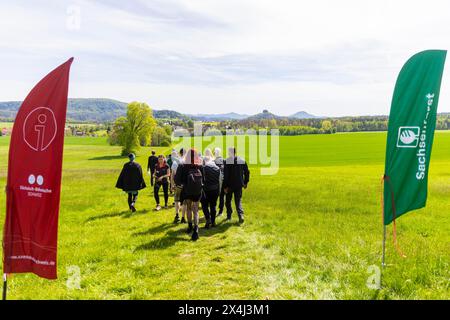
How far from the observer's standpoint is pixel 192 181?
958 cm

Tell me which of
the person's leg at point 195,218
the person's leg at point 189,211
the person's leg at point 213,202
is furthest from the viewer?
the person's leg at point 213,202

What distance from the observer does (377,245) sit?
28.7 ft

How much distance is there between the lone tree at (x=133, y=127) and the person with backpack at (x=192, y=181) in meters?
63.6

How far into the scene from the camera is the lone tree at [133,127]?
71062mm

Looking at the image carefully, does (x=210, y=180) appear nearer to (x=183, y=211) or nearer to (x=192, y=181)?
(x=192, y=181)

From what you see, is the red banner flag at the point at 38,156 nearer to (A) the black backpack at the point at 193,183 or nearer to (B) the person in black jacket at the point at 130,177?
(A) the black backpack at the point at 193,183

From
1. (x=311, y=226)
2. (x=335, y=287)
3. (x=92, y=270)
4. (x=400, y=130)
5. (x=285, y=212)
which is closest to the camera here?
(x=335, y=287)

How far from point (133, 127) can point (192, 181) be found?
6537 centimetres

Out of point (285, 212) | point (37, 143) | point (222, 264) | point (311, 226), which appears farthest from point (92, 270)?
point (285, 212)

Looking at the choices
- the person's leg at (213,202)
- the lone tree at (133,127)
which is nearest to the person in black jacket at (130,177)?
the person's leg at (213,202)

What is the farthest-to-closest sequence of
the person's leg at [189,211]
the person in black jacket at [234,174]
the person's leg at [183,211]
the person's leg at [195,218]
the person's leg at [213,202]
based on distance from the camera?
1. the person in black jacket at [234,174]
2. the person's leg at [183,211]
3. the person's leg at [213,202]
4. the person's leg at [189,211]
5. the person's leg at [195,218]

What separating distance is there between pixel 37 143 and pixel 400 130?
6.81m

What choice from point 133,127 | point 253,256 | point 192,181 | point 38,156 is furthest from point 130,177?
point 133,127
